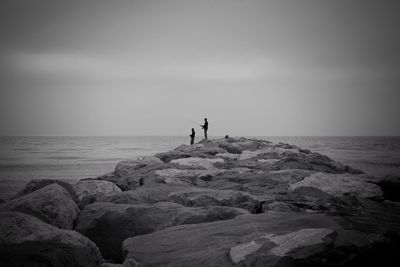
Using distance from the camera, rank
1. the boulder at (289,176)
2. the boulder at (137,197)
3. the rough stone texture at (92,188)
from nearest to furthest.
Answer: the boulder at (137,197)
the rough stone texture at (92,188)
the boulder at (289,176)

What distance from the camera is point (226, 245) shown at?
3498 mm

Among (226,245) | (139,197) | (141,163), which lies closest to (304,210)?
(226,245)

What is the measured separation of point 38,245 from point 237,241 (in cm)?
235

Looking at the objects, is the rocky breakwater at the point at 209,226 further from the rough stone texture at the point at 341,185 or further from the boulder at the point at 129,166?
the boulder at the point at 129,166

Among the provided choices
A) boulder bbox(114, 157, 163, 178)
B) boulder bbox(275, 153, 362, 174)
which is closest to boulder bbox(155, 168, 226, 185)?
boulder bbox(275, 153, 362, 174)

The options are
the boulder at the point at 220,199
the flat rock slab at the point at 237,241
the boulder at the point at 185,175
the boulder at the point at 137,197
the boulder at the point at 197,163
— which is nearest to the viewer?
the flat rock slab at the point at 237,241

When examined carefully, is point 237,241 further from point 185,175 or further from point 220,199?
point 185,175

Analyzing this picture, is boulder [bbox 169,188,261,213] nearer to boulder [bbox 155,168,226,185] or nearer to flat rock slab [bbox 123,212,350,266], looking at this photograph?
flat rock slab [bbox 123,212,350,266]

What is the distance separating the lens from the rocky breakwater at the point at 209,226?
303 cm

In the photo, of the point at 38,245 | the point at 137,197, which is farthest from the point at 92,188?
the point at 38,245

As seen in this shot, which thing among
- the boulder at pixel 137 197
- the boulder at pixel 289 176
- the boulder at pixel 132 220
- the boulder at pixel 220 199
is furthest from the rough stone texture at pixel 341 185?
the boulder at pixel 137 197

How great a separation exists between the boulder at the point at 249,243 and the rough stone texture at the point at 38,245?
0.56 metres

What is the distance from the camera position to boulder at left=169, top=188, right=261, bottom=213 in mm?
5715

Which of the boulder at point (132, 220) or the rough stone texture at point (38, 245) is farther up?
the rough stone texture at point (38, 245)
